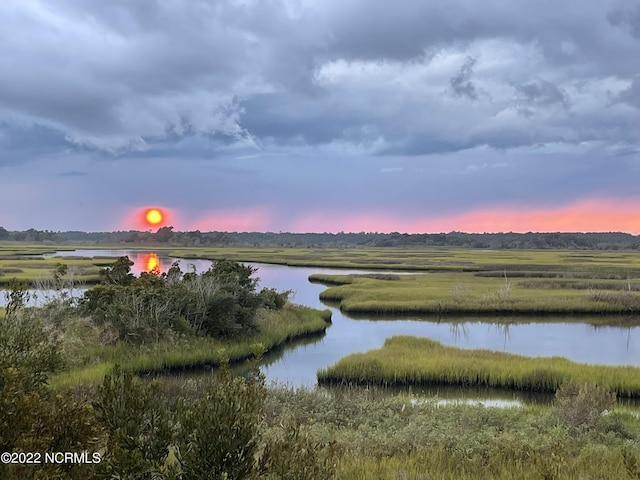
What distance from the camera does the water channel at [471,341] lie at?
73.0ft

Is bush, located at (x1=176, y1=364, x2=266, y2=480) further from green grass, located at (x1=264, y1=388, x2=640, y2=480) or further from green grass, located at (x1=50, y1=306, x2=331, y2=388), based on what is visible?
green grass, located at (x1=50, y1=306, x2=331, y2=388)

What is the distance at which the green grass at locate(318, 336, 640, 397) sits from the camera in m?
19.6

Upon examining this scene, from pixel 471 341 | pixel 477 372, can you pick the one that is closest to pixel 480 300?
pixel 471 341

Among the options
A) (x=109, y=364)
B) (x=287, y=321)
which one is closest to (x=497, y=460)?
(x=109, y=364)

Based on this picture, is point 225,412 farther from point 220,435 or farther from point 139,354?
point 139,354

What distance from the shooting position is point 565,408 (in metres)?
13.3

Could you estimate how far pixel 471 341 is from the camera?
29.6 meters

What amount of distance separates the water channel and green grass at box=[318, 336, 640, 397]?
82 centimetres

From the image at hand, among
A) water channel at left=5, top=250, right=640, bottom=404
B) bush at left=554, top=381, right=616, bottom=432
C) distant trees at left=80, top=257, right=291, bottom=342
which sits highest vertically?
distant trees at left=80, top=257, right=291, bottom=342

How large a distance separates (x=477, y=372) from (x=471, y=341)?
30.8 feet

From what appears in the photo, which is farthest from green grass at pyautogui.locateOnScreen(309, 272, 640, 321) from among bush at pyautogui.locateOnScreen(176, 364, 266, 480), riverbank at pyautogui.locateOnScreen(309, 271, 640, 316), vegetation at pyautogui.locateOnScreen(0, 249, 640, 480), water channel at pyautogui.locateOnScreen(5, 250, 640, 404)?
bush at pyautogui.locateOnScreen(176, 364, 266, 480)

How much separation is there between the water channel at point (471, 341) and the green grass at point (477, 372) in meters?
→ 0.82

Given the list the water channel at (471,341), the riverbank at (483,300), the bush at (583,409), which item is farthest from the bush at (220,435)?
the riverbank at (483,300)

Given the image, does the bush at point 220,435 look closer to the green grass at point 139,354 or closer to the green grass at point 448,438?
the green grass at point 448,438
